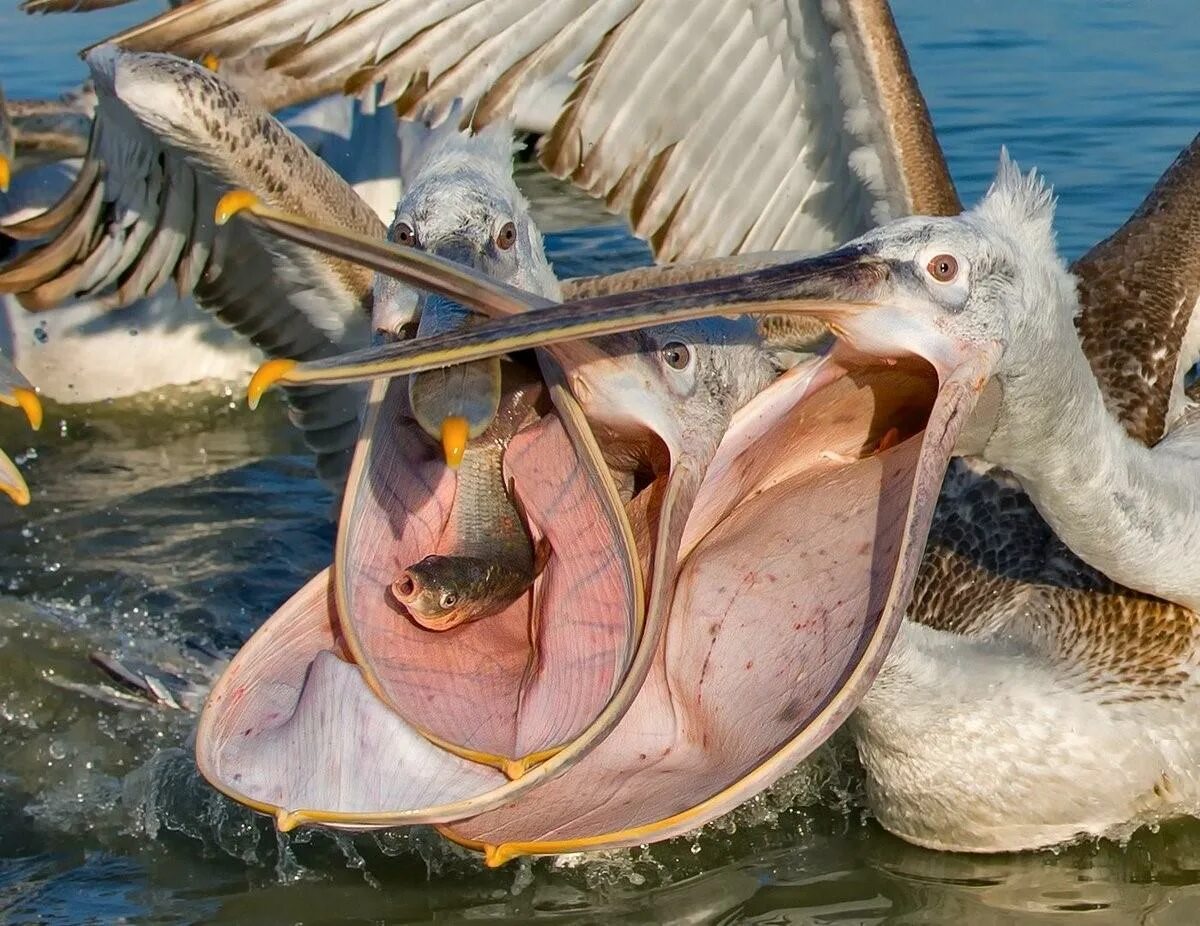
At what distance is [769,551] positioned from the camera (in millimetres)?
3387

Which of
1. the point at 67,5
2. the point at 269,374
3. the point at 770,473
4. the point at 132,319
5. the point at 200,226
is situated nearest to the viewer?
the point at 269,374

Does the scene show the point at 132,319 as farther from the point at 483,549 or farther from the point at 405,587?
the point at 405,587

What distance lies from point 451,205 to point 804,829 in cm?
173

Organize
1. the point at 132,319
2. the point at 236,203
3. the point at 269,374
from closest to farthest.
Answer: the point at 269,374, the point at 236,203, the point at 132,319

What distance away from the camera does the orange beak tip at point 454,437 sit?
2.83 meters

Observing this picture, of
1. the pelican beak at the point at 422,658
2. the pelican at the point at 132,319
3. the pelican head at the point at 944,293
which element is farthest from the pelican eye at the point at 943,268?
the pelican at the point at 132,319

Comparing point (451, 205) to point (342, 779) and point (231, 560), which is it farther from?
point (231, 560)

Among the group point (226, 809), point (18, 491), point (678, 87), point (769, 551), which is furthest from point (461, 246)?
point (678, 87)

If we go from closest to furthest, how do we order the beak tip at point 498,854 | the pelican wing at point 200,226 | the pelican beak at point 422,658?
the pelican beak at point 422,658 → the beak tip at point 498,854 → the pelican wing at point 200,226

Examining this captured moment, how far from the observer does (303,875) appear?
4.22m

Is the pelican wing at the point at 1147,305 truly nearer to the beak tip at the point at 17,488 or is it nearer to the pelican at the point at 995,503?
the pelican at the point at 995,503

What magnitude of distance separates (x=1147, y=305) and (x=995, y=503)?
86 cm

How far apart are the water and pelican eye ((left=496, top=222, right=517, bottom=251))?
1.42 metres

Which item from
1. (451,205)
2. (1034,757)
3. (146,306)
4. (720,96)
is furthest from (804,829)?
(146,306)
